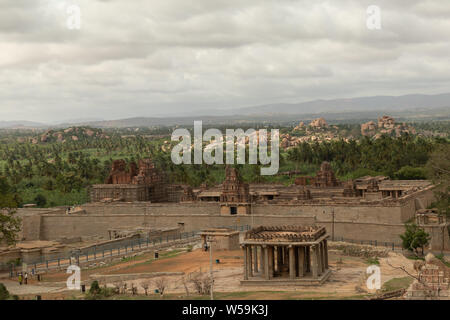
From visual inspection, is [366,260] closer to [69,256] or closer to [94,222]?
[69,256]

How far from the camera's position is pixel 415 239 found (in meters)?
50.6

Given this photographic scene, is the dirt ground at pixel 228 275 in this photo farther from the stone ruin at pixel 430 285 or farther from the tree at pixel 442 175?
the tree at pixel 442 175

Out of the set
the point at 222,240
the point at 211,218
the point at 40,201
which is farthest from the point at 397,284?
the point at 40,201

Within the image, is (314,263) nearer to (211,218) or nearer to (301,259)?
(301,259)

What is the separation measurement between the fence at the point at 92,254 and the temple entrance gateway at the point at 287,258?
1425cm

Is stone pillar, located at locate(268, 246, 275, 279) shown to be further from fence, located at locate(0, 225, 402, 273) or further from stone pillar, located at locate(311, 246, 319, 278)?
fence, located at locate(0, 225, 402, 273)

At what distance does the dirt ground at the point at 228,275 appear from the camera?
34438 mm

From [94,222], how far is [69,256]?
66.5 feet

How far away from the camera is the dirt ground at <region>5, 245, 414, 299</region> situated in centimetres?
3444

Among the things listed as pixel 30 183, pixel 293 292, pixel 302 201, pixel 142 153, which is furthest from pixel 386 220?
pixel 142 153

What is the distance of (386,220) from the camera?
6181 cm

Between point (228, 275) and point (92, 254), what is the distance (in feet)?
47.2

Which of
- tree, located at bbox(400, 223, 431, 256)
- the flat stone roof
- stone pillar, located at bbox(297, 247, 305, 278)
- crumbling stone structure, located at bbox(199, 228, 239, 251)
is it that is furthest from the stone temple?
stone pillar, located at bbox(297, 247, 305, 278)
